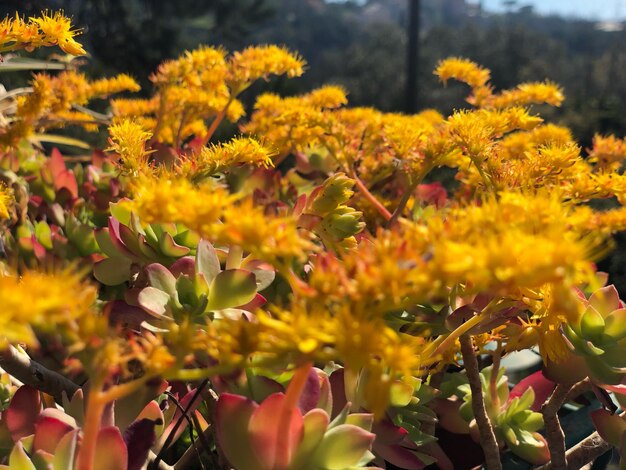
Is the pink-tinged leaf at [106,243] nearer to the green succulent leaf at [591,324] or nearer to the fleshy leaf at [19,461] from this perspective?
the fleshy leaf at [19,461]

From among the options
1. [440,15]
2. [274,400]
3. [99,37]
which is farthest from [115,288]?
[440,15]

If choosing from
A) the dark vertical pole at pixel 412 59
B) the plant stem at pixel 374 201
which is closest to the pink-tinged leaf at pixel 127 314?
the plant stem at pixel 374 201

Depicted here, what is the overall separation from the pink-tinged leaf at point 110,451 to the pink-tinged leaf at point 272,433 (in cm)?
9

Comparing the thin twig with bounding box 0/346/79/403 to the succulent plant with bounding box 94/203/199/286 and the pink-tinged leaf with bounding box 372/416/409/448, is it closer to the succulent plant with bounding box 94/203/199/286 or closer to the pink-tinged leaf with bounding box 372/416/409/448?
the succulent plant with bounding box 94/203/199/286

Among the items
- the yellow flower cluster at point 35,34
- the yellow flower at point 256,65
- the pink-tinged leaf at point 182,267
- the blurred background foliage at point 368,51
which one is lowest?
the blurred background foliage at point 368,51

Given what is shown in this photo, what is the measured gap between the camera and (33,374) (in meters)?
0.49

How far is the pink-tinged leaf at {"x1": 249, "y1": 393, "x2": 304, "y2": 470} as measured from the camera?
0.41 metres

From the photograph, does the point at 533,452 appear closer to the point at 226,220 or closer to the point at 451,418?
the point at 451,418

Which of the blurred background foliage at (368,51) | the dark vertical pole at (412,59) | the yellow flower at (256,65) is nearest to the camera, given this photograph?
the yellow flower at (256,65)

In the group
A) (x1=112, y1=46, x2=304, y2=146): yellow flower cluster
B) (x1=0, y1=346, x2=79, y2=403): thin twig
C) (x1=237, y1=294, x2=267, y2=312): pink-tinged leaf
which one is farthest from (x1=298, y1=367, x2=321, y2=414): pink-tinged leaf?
(x1=112, y1=46, x2=304, y2=146): yellow flower cluster

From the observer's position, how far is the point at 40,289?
0.27 metres

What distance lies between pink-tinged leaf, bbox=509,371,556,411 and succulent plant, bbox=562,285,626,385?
0.50 feet

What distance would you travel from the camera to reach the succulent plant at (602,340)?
1.75 ft

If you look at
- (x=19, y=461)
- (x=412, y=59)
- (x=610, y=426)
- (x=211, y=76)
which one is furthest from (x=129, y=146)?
(x=412, y=59)
